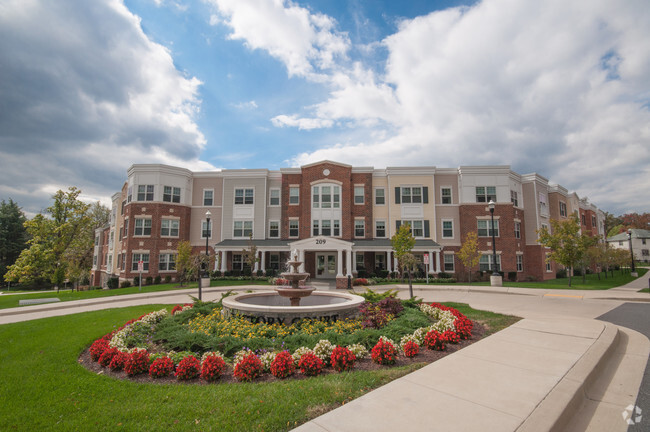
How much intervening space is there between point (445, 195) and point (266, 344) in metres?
29.7

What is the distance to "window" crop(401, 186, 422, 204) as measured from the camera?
32.7 metres

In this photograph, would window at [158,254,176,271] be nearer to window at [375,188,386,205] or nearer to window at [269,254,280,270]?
window at [269,254,280,270]

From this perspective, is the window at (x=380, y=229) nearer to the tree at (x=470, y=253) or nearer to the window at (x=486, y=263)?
the tree at (x=470, y=253)

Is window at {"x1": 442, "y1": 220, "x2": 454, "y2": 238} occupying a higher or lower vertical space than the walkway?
higher

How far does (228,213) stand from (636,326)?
3221cm

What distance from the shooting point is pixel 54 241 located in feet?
92.9

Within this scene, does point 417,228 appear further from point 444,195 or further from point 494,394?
point 494,394

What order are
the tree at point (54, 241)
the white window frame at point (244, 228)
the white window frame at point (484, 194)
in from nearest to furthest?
the tree at point (54, 241) → the white window frame at point (484, 194) → the white window frame at point (244, 228)

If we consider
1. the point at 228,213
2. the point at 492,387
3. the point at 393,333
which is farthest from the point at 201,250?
the point at 492,387

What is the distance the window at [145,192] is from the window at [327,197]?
16.8m

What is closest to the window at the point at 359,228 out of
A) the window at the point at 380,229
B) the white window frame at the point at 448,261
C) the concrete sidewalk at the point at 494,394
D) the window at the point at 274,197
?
the window at the point at 380,229

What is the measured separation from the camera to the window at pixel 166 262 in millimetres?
31594
